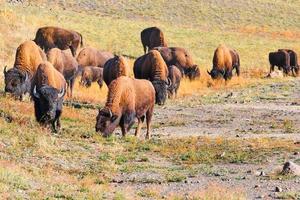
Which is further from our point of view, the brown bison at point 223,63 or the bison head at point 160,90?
the brown bison at point 223,63


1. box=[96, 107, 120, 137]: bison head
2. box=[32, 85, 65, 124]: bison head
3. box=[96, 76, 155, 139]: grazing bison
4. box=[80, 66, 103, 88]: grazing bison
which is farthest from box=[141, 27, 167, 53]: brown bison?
box=[96, 107, 120, 137]: bison head

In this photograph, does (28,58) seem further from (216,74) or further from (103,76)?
(216,74)

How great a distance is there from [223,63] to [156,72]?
12631 millimetres

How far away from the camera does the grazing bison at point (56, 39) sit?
116 feet

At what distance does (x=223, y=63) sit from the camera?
35.1 m

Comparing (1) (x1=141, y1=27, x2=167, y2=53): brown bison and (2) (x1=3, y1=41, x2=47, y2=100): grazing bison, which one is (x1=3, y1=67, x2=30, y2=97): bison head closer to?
(2) (x1=3, y1=41, x2=47, y2=100): grazing bison

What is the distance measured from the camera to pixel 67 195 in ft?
33.6

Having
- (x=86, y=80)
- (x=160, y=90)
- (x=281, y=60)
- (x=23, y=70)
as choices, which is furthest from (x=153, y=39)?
(x=23, y=70)

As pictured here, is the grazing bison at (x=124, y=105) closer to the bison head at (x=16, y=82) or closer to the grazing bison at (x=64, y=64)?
the bison head at (x=16, y=82)

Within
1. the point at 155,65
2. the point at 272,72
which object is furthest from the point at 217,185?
the point at 272,72

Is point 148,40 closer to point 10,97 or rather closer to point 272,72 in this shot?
point 272,72

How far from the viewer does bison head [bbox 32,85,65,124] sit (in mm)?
16109

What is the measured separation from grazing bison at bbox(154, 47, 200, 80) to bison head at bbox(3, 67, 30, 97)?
13652mm

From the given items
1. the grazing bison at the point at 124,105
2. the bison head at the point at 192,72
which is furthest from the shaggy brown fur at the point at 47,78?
the bison head at the point at 192,72
